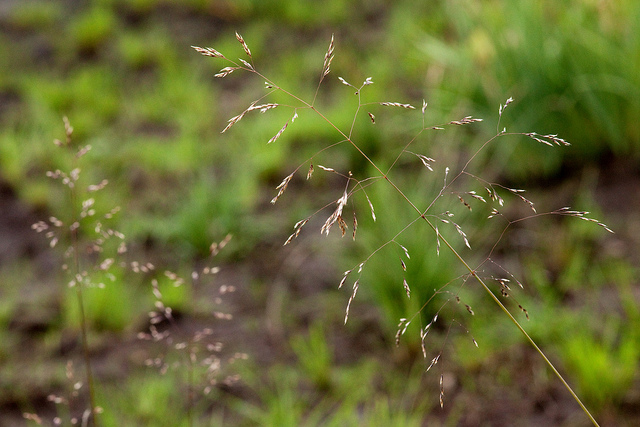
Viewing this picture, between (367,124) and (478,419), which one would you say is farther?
(367,124)

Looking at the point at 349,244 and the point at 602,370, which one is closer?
the point at 602,370

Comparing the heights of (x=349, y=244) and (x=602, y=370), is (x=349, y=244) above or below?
below

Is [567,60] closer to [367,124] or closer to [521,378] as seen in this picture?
[367,124]

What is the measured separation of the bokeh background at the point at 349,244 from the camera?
175 centimetres

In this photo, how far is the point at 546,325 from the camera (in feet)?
5.75

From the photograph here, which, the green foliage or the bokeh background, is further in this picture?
the bokeh background

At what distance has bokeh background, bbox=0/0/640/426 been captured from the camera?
5.74ft

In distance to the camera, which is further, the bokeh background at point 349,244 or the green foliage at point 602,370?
the bokeh background at point 349,244

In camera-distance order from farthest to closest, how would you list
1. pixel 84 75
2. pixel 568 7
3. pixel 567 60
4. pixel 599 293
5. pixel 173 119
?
pixel 84 75
pixel 173 119
pixel 568 7
pixel 567 60
pixel 599 293

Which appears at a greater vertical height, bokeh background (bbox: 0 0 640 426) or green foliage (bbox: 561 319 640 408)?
green foliage (bbox: 561 319 640 408)

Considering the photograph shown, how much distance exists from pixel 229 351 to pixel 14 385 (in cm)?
74

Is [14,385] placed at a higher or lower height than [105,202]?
higher

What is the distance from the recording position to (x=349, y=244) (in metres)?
2.47

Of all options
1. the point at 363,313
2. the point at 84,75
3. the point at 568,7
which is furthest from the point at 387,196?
the point at 84,75
